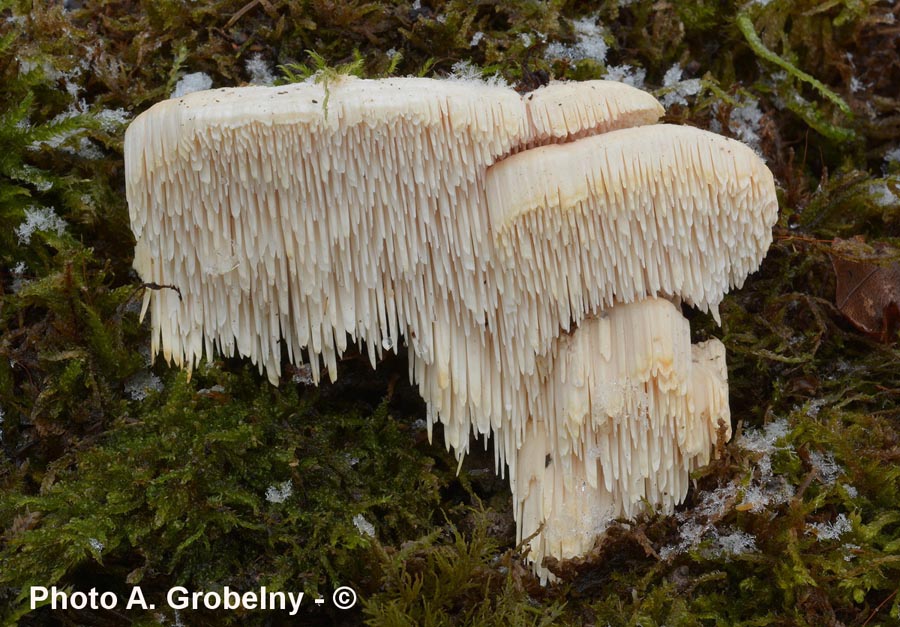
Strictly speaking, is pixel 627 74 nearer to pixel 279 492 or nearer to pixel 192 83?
pixel 192 83

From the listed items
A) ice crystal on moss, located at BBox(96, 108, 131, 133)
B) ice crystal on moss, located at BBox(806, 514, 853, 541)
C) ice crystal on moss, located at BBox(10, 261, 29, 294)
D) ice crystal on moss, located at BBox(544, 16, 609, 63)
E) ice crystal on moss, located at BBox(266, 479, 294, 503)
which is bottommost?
ice crystal on moss, located at BBox(266, 479, 294, 503)

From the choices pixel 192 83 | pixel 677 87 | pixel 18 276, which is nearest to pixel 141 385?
pixel 18 276

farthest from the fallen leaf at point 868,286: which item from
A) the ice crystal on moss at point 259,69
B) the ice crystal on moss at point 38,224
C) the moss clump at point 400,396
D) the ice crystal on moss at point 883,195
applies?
the ice crystal on moss at point 38,224

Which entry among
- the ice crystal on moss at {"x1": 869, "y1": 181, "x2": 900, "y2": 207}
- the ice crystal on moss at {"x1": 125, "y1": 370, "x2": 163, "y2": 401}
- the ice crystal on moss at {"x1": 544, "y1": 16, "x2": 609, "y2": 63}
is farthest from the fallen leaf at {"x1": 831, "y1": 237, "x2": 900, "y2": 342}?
the ice crystal on moss at {"x1": 125, "y1": 370, "x2": 163, "y2": 401}

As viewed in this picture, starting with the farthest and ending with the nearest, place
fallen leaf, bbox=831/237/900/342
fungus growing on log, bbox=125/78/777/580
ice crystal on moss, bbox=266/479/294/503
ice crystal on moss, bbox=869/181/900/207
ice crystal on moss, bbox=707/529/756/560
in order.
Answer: ice crystal on moss, bbox=869/181/900/207 < fallen leaf, bbox=831/237/900/342 < ice crystal on moss, bbox=266/479/294/503 < ice crystal on moss, bbox=707/529/756/560 < fungus growing on log, bbox=125/78/777/580

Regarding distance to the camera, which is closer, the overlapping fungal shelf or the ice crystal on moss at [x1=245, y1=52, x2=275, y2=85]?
the overlapping fungal shelf

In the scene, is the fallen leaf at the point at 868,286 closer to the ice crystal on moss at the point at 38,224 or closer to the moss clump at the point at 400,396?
the moss clump at the point at 400,396

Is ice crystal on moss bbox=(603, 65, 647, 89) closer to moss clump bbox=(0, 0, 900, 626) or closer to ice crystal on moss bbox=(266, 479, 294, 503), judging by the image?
moss clump bbox=(0, 0, 900, 626)
